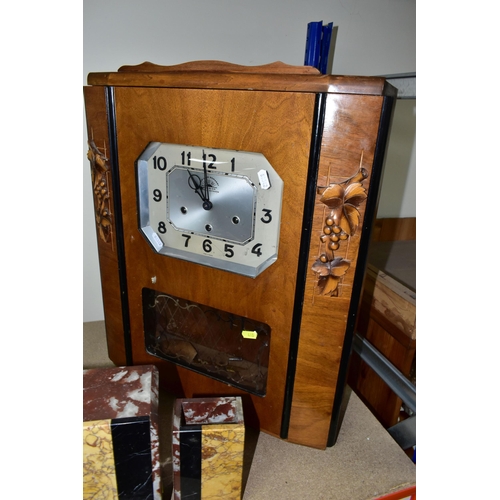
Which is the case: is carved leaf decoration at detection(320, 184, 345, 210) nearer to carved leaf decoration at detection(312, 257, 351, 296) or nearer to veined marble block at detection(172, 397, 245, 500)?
carved leaf decoration at detection(312, 257, 351, 296)

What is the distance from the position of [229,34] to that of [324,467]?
1.27 metres

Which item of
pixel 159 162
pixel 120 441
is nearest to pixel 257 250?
pixel 159 162

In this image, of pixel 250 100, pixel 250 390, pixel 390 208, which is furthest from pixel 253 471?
pixel 390 208

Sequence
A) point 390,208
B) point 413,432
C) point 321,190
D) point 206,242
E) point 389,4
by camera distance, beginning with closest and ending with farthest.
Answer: point 321,190
point 206,242
point 413,432
point 389,4
point 390,208

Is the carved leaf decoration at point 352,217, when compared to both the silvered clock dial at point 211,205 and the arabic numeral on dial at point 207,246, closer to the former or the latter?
the silvered clock dial at point 211,205

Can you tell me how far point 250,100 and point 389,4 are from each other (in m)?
1.10

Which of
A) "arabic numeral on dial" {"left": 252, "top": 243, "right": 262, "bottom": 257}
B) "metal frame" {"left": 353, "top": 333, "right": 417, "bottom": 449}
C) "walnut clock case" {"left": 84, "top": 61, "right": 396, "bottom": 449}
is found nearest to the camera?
"walnut clock case" {"left": 84, "top": 61, "right": 396, "bottom": 449}

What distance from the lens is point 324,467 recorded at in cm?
84

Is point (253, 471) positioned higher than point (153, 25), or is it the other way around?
point (153, 25)

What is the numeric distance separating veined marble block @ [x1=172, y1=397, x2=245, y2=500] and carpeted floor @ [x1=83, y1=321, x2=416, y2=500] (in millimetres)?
78

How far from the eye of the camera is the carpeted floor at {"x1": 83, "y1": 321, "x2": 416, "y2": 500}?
791 millimetres

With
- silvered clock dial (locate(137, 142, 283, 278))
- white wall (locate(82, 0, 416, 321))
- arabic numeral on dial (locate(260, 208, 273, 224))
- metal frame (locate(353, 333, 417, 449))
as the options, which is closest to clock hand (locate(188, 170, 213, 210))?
silvered clock dial (locate(137, 142, 283, 278))

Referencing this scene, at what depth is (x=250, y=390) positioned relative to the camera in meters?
0.88

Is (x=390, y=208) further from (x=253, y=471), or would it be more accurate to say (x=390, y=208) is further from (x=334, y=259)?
(x=253, y=471)
